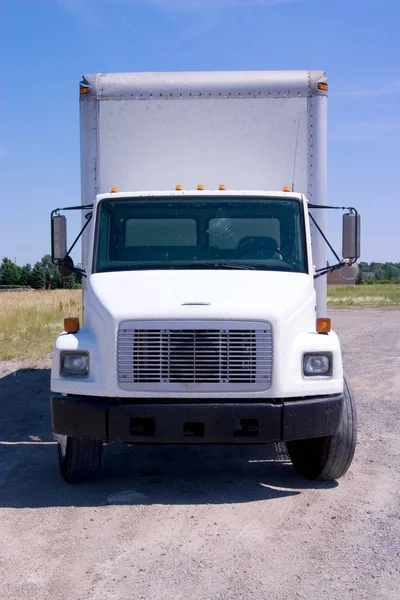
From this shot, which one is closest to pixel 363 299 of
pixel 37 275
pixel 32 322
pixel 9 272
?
pixel 37 275

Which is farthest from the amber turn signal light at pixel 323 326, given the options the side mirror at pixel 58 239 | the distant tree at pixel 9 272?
the distant tree at pixel 9 272

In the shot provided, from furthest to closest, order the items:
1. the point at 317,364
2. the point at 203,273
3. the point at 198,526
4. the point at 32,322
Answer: the point at 32,322
the point at 203,273
the point at 317,364
the point at 198,526

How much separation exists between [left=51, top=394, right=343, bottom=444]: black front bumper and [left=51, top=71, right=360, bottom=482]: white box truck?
1 centimetres

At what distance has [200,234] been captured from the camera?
7.15 metres

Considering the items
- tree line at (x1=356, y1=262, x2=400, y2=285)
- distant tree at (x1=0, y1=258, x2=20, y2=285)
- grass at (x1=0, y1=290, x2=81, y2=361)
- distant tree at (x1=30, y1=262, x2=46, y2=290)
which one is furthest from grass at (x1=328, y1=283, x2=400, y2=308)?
tree line at (x1=356, y1=262, x2=400, y2=285)

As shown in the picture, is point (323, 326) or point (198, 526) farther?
point (323, 326)

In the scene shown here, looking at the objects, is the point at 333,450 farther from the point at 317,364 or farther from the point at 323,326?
the point at 323,326

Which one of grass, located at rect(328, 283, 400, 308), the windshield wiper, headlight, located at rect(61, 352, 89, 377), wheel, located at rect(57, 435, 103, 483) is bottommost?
grass, located at rect(328, 283, 400, 308)

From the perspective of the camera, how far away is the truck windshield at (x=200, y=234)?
23.0ft

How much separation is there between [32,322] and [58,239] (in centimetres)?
1385

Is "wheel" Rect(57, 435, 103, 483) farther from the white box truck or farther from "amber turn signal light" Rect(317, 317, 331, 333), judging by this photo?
"amber turn signal light" Rect(317, 317, 331, 333)

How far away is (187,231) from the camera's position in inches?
281

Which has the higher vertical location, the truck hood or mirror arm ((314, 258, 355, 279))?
mirror arm ((314, 258, 355, 279))

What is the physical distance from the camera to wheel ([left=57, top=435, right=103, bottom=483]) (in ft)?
21.4
